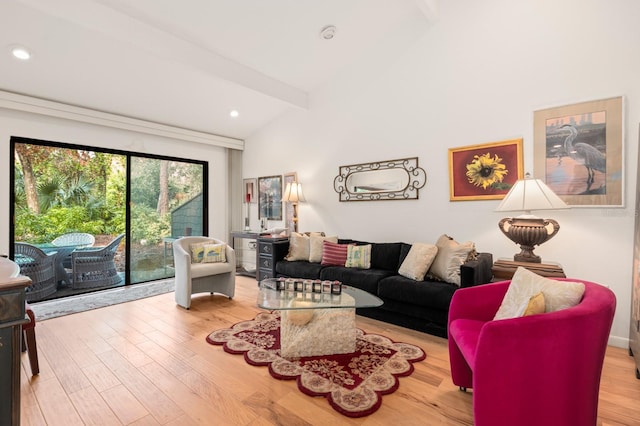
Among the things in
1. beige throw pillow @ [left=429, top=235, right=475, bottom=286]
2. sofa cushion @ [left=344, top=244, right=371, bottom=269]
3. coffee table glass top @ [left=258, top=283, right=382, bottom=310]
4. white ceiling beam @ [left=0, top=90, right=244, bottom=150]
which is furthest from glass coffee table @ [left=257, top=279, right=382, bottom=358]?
white ceiling beam @ [left=0, top=90, right=244, bottom=150]

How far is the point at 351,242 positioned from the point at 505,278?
6.33ft

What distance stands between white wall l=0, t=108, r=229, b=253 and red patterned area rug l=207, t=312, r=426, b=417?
322cm

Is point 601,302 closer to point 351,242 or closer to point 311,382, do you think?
point 311,382

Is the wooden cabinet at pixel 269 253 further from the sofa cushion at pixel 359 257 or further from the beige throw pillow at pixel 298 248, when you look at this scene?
the sofa cushion at pixel 359 257

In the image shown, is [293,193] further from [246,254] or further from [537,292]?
[537,292]

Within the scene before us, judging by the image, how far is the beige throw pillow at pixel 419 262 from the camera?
302 cm

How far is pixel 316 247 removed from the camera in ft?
13.3

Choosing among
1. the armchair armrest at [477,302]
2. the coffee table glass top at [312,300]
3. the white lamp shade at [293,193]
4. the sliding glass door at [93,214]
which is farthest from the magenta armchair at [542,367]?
the sliding glass door at [93,214]

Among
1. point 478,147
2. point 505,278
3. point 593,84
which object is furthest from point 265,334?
point 593,84

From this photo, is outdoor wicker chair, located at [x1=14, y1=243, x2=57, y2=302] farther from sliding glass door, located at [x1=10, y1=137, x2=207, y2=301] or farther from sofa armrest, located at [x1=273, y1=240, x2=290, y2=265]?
sofa armrest, located at [x1=273, y1=240, x2=290, y2=265]

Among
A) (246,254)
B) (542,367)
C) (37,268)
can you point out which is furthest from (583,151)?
(37,268)

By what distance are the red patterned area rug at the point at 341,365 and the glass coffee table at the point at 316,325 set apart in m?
0.07

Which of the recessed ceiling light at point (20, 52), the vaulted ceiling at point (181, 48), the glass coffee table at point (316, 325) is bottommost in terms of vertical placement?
the glass coffee table at point (316, 325)

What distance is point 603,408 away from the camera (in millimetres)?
1787
